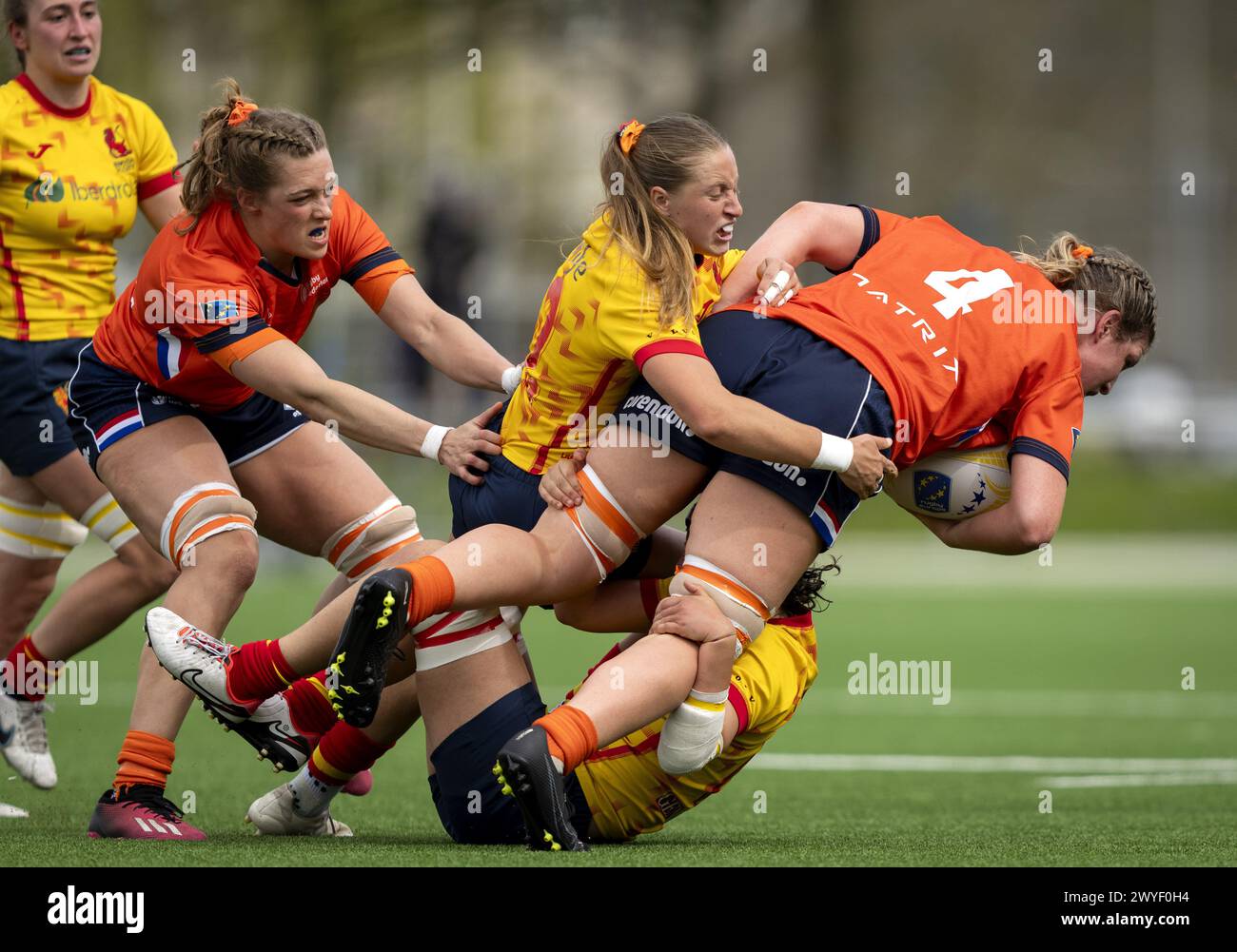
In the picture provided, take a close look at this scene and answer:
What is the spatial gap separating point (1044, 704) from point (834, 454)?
4802 mm

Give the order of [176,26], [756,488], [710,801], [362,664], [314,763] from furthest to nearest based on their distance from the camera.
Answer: [176,26], [710,801], [314,763], [756,488], [362,664]

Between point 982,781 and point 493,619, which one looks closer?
point 493,619

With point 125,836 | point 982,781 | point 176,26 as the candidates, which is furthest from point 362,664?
point 176,26

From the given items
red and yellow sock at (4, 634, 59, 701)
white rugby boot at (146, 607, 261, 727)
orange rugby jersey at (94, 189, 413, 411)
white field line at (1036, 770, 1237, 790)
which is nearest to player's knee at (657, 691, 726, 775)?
white rugby boot at (146, 607, 261, 727)

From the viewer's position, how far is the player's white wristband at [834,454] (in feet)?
14.8

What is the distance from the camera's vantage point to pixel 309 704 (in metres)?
5.07

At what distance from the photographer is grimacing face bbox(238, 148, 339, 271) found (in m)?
4.93

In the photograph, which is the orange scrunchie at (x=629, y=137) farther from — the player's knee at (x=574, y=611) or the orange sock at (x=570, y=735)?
the orange sock at (x=570, y=735)

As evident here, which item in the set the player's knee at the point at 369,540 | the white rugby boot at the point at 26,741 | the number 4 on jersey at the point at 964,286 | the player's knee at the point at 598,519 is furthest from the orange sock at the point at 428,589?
the white rugby boot at the point at 26,741

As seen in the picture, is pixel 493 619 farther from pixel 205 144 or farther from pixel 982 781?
pixel 982 781

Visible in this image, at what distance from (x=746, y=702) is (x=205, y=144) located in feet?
7.03

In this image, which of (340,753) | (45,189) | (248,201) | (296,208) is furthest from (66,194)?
(340,753)

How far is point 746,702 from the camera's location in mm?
4723

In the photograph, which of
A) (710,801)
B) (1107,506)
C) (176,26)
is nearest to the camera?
(710,801)
